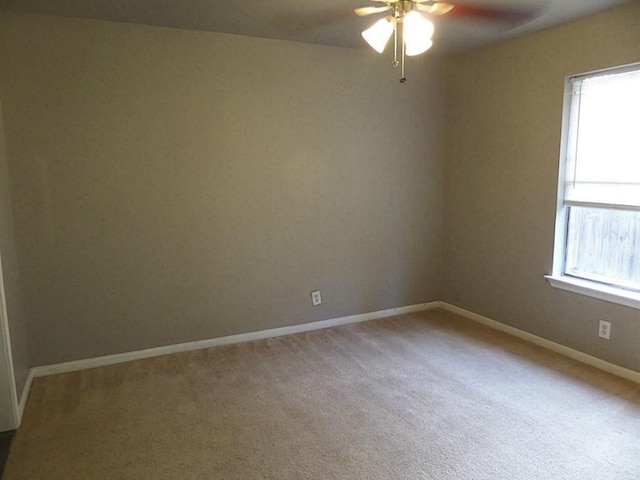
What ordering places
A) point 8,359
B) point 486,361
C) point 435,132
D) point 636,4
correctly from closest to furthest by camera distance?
point 8,359 < point 636,4 < point 486,361 < point 435,132

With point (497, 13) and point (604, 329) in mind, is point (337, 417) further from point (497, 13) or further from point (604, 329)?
point (497, 13)

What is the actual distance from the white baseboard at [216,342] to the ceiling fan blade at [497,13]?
8.46 feet

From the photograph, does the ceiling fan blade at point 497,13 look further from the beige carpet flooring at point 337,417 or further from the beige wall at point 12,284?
the beige wall at point 12,284

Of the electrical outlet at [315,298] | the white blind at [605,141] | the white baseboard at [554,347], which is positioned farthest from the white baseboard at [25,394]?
the white blind at [605,141]

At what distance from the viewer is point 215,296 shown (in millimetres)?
3566

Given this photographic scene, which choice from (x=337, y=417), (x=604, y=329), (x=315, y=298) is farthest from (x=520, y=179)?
(x=337, y=417)

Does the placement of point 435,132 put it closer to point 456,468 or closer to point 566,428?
point 566,428

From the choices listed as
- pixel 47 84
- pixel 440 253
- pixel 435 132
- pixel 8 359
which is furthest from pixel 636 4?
pixel 8 359

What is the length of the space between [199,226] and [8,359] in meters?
1.49

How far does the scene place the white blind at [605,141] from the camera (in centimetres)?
288

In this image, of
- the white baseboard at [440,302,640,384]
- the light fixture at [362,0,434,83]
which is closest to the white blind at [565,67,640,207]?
the white baseboard at [440,302,640,384]

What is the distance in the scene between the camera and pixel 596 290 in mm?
3092

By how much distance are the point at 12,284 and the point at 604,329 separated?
391 centimetres

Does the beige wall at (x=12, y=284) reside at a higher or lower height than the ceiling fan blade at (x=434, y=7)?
lower
